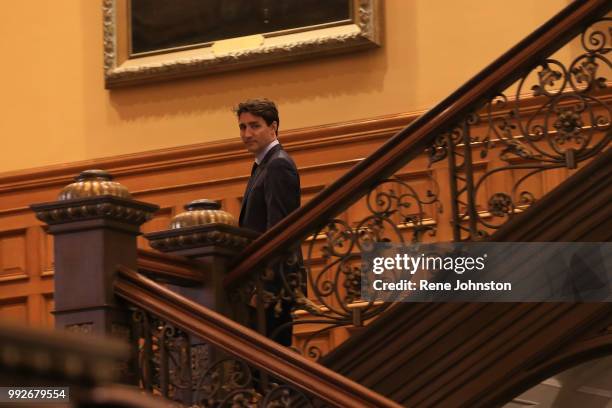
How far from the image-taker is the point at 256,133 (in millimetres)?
6027

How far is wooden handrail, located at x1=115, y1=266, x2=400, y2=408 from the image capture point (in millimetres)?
4492

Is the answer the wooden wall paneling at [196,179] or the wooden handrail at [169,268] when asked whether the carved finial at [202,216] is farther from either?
the wooden wall paneling at [196,179]

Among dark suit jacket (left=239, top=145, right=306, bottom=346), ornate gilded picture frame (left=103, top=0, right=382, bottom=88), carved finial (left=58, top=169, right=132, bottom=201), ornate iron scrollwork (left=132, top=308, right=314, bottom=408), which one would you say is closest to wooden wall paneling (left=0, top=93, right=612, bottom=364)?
ornate gilded picture frame (left=103, top=0, right=382, bottom=88)

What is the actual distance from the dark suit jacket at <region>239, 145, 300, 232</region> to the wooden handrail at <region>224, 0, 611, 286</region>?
33 cm

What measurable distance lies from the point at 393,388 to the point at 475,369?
1.12 ft

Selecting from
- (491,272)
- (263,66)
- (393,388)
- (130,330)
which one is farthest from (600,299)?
(263,66)

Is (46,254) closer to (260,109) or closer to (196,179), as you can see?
(196,179)

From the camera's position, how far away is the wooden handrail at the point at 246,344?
14.7 feet

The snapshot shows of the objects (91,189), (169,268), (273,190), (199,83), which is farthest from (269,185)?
(199,83)

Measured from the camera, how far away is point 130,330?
199 inches

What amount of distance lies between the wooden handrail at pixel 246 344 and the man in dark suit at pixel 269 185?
0.73 metres

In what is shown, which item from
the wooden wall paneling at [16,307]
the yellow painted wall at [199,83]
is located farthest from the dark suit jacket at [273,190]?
the wooden wall paneling at [16,307]

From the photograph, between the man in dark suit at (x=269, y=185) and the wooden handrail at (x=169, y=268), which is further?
the man in dark suit at (x=269, y=185)

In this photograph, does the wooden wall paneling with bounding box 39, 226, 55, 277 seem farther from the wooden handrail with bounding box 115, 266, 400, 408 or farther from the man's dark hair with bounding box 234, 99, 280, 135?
the wooden handrail with bounding box 115, 266, 400, 408
